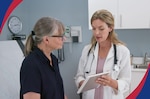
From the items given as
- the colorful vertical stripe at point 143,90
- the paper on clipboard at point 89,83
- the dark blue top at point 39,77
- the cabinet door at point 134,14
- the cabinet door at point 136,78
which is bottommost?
the colorful vertical stripe at point 143,90

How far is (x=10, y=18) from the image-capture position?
2.58 meters

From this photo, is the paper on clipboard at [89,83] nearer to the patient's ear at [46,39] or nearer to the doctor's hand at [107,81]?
the doctor's hand at [107,81]

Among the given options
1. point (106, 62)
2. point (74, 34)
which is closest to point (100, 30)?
point (106, 62)

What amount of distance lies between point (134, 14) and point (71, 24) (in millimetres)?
935

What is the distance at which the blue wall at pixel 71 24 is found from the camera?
9.48 feet

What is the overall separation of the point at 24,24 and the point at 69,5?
27.9 inches

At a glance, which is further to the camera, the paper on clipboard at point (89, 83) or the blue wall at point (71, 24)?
the blue wall at point (71, 24)

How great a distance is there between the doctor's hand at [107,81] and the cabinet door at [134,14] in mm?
A: 1196

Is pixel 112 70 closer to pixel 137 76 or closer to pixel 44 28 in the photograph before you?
pixel 44 28

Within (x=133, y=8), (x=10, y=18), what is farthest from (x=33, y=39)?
(x=133, y=8)

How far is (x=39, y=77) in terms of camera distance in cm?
110

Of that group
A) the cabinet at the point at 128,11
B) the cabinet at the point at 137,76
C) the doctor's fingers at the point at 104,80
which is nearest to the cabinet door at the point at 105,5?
the cabinet at the point at 128,11

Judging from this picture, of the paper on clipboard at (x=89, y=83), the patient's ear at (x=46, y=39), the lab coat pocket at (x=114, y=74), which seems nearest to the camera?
the patient's ear at (x=46, y=39)

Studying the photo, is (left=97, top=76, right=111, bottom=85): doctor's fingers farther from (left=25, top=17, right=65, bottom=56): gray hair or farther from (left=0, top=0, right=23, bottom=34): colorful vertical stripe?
(left=0, top=0, right=23, bottom=34): colorful vertical stripe
